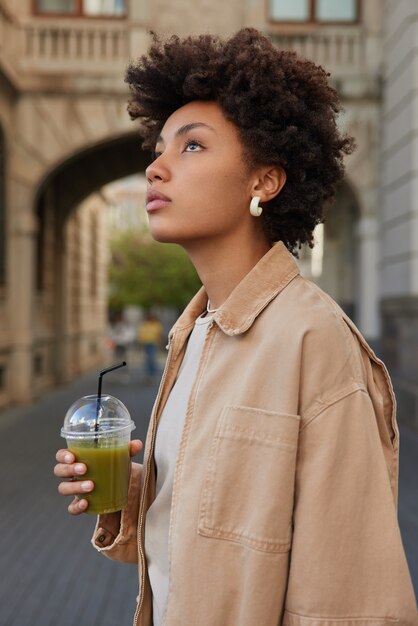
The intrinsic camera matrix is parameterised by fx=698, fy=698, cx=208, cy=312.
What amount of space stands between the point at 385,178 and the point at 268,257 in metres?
10.4

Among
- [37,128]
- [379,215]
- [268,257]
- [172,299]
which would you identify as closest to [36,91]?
[37,128]

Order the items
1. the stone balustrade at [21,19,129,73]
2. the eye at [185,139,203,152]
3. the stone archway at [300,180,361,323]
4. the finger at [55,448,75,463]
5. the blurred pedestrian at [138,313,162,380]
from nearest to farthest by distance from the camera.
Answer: the eye at [185,139,203,152] → the finger at [55,448,75,463] → the stone balustrade at [21,19,129,73] → the stone archway at [300,180,361,323] → the blurred pedestrian at [138,313,162,380]

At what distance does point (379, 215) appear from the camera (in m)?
11.9

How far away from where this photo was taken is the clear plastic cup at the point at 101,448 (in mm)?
1634

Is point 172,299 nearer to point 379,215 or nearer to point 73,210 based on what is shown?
point 73,210

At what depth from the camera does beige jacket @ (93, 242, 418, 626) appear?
1222 mm

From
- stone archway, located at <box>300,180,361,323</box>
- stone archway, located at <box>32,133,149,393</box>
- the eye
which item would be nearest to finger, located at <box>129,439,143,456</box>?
the eye

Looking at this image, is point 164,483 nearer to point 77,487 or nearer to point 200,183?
point 77,487

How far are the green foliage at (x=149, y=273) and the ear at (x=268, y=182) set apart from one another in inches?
1396

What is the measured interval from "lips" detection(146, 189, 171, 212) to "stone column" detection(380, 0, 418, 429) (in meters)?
7.99

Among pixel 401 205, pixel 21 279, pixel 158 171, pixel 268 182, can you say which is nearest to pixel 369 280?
pixel 401 205

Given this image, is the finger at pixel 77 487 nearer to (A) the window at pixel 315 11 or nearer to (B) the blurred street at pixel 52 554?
(B) the blurred street at pixel 52 554

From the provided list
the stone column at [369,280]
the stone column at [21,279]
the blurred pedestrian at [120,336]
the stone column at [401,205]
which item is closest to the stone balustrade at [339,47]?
the stone column at [401,205]

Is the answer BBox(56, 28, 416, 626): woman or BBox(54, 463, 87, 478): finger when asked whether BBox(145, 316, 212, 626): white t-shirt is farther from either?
BBox(54, 463, 87, 478): finger
